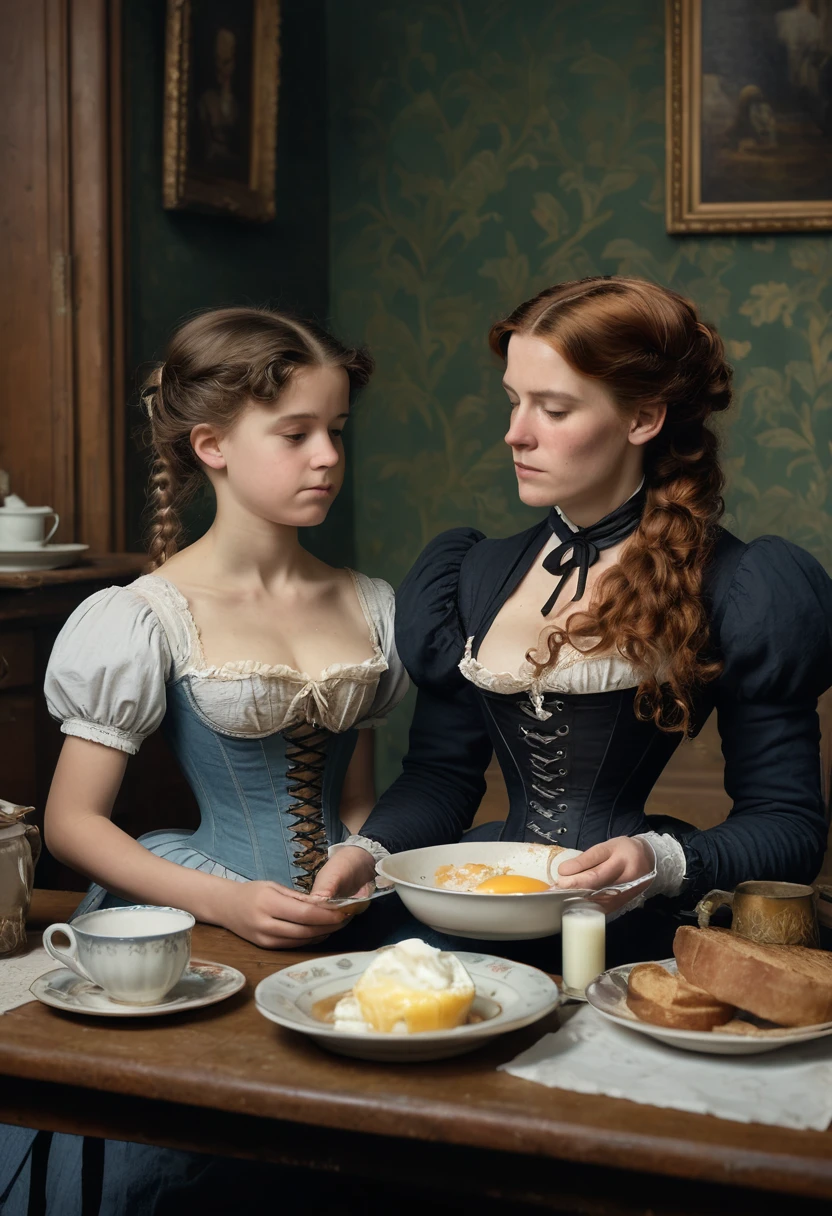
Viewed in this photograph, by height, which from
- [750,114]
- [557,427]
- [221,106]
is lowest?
[557,427]

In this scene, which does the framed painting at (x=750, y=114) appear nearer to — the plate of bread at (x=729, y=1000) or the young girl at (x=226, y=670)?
the young girl at (x=226, y=670)

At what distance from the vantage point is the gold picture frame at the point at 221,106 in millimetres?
3236

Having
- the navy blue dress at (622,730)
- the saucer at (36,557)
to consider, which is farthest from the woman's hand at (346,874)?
the saucer at (36,557)

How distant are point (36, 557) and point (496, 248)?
91.9 inches

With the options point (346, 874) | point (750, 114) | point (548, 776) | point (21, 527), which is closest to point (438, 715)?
point (548, 776)

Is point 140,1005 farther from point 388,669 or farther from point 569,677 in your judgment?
point 388,669

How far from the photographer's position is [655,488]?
180 centimetres

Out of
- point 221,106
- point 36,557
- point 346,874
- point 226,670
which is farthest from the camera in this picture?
point 221,106

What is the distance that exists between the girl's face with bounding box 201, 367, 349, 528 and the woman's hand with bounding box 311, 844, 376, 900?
0.46 meters

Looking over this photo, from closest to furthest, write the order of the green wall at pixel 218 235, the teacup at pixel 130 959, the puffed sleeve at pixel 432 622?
the teacup at pixel 130 959 < the puffed sleeve at pixel 432 622 < the green wall at pixel 218 235

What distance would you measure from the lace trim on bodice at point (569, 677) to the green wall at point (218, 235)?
1.48 metres

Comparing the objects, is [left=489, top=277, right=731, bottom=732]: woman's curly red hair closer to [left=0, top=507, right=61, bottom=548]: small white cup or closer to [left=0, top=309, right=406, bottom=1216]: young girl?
[left=0, top=309, right=406, bottom=1216]: young girl

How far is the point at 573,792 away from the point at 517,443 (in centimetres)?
48

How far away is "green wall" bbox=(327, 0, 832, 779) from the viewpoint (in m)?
4.18
